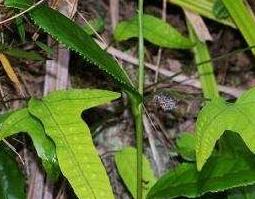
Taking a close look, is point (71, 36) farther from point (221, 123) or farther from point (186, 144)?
point (186, 144)

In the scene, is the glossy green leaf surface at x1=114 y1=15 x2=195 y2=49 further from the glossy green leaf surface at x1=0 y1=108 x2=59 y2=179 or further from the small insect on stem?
the glossy green leaf surface at x1=0 y1=108 x2=59 y2=179

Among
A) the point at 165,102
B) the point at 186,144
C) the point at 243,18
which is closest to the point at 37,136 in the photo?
the point at 165,102

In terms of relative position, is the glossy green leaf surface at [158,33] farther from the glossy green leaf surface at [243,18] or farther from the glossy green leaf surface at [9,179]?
the glossy green leaf surface at [9,179]

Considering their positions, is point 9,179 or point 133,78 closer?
point 9,179

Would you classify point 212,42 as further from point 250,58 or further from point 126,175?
point 126,175

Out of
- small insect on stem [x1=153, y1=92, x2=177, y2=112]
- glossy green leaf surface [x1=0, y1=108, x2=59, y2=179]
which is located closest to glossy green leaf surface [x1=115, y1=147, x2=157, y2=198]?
small insect on stem [x1=153, y1=92, x2=177, y2=112]

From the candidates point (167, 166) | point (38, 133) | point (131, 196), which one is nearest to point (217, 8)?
point (167, 166)

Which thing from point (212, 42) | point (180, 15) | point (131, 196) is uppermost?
point (180, 15)
